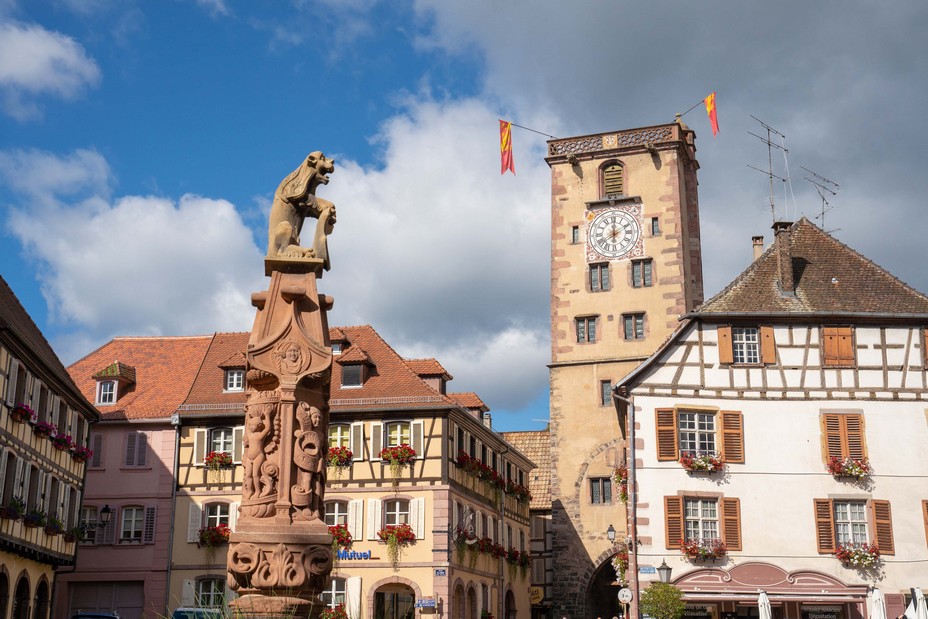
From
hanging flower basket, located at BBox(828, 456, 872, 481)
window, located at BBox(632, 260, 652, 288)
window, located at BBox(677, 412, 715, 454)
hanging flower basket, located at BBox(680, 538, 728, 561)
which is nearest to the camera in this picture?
hanging flower basket, located at BBox(680, 538, 728, 561)

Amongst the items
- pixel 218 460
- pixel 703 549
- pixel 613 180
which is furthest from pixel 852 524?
pixel 218 460

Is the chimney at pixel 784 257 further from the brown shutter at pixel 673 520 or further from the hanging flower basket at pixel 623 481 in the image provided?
the brown shutter at pixel 673 520

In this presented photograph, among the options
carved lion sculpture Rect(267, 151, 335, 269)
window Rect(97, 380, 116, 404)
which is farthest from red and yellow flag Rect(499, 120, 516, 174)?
carved lion sculpture Rect(267, 151, 335, 269)

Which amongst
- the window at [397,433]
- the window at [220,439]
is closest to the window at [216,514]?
the window at [220,439]

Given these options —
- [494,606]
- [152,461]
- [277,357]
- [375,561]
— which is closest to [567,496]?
[494,606]

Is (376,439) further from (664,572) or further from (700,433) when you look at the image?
(664,572)

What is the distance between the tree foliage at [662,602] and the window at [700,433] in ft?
11.6

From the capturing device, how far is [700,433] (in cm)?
2800

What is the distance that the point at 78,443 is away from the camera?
3462 centimetres

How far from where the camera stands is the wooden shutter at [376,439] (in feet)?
113

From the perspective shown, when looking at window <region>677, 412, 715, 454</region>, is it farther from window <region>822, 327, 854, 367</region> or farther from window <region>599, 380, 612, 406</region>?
window <region>599, 380, 612, 406</region>

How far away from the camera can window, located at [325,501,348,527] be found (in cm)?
3412

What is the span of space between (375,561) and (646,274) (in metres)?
13.6

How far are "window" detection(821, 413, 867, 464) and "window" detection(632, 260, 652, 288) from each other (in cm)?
1198
